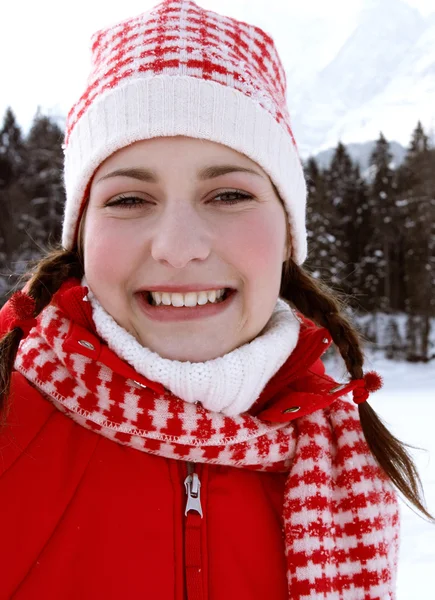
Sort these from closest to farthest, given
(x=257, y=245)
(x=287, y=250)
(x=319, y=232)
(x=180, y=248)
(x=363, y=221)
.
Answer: (x=180, y=248), (x=257, y=245), (x=287, y=250), (x=319, y=232), (x=363, y=221)

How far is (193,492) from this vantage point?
4.68ft

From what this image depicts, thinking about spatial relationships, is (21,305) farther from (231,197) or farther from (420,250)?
(420,250)

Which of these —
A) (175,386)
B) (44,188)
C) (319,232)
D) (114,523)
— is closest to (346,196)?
(319,232)

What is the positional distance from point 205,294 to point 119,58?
2.46 ft

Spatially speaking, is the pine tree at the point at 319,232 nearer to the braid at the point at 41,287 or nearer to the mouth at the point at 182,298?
the braid at the point at 41,287

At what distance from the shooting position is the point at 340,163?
98.6 feet

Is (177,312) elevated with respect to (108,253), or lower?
lower

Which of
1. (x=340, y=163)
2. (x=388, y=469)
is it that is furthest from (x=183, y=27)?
(x=340, y=163)

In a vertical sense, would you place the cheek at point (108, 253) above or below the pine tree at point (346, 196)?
below

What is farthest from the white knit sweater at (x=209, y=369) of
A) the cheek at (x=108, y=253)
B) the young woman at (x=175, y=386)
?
the cheek at (x=108, y=253)

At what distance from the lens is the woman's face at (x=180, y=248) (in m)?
1.40

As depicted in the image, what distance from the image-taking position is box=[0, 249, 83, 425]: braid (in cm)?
141

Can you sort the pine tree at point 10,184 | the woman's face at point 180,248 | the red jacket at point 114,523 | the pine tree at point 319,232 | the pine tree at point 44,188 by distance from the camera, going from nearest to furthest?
the red jacket at point 114,523 < the woman's face at point 180,248 < the pine tree at point 319,232 < the pine tree at point 44,188 < the pine tree at point 10,184

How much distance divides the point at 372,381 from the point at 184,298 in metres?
0.67
